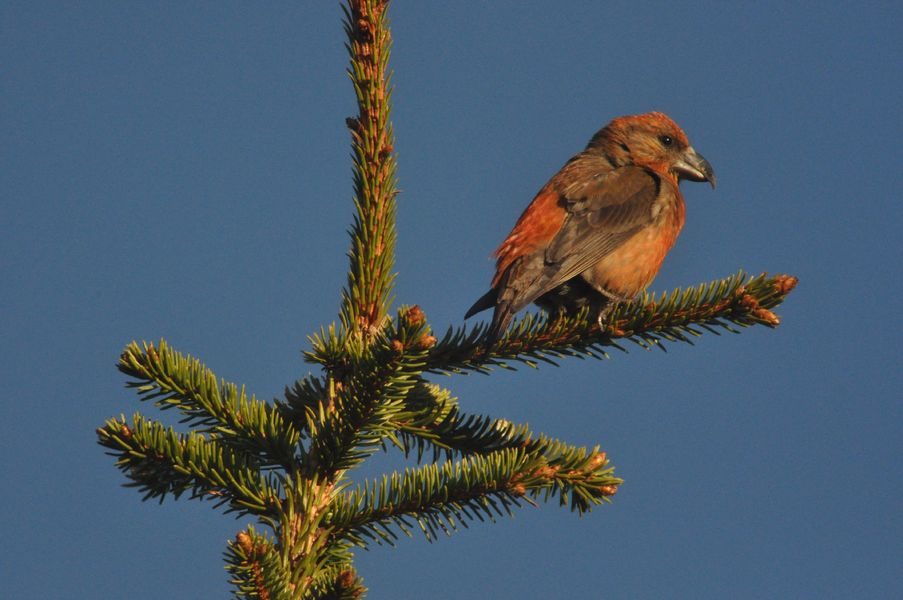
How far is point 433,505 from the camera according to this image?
249cm

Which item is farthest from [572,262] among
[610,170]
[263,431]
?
[263,431]

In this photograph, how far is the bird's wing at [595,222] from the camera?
4.57m

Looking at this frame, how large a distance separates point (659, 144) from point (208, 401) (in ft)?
14.2

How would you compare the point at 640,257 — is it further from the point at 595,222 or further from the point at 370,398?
the point at 370,398

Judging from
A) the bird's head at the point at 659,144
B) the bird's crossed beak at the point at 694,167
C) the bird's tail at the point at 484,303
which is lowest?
the bird's tail at the point at 484,303

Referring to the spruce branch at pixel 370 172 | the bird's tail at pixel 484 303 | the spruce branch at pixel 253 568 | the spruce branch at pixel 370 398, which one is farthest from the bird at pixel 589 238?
the spruce branch at pixel 253 568

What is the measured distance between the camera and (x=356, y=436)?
2.41 meters

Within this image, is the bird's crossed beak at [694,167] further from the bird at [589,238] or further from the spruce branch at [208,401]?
the spruce branch at [208,401]

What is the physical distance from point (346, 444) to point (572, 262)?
2.49 m

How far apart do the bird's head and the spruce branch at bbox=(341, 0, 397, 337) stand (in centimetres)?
344

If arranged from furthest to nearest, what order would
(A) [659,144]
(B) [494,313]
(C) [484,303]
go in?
(A) [659,144] → (C) [484,303] → (B) [494,313]

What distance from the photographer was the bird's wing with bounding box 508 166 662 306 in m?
4.57

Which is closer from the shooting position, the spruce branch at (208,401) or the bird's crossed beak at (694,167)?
the spruce branch at (208,401)

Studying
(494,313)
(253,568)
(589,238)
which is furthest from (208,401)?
(589,238)
